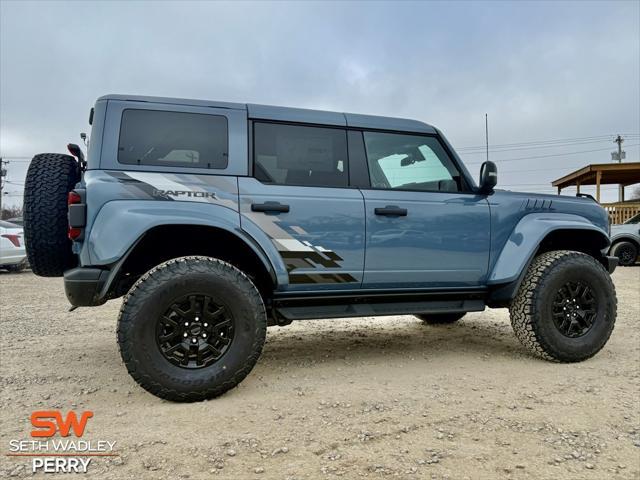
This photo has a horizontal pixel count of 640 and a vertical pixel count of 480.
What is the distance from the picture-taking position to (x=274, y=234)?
2906 millimetres

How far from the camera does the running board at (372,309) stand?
9.95ft

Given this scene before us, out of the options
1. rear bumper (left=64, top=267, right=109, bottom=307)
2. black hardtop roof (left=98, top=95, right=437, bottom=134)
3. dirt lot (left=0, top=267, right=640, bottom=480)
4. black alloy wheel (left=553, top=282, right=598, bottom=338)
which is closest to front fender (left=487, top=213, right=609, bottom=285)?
black alloy wheel (left=553, top=282, right=598, bottom=338)

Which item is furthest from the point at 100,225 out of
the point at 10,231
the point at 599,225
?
the point at 10,231

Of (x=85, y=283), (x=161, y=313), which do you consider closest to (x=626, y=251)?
(x=161, y=313)

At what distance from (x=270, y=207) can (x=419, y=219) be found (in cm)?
115

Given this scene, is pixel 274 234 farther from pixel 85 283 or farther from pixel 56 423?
pixel 56 423

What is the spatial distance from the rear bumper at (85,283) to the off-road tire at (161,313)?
18 cm

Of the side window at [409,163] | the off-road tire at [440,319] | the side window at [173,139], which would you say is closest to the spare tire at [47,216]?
the side window at [173,139]

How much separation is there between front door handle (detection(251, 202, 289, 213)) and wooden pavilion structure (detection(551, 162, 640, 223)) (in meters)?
15.4

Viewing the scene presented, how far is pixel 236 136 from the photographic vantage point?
302 cm

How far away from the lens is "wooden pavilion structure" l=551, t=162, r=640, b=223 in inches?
581

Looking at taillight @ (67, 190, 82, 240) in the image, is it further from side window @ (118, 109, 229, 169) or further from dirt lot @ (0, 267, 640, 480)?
dirt lot @ (0, 267, 640, 480)

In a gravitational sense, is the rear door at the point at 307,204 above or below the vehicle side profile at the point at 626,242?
above

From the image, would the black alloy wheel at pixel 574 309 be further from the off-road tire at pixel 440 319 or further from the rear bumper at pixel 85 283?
the rear bumper at pixel 85 283
